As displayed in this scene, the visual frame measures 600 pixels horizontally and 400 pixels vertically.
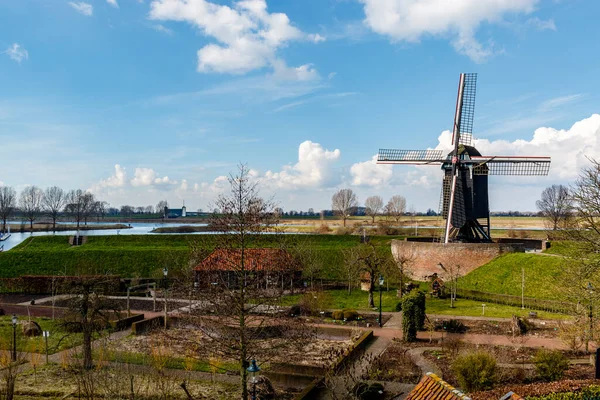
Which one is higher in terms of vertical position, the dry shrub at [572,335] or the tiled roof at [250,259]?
the tiled roof at [250,259]

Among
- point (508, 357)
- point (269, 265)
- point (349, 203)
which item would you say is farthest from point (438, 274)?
point (349, 203)

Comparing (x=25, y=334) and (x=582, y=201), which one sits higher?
(x=582, y=201)

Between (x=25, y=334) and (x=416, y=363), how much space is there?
1886 centimetres

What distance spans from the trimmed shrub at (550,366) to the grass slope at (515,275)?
14515 millimetres

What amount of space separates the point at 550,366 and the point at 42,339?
2184 centimetres

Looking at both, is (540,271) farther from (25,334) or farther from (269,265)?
(25,334)

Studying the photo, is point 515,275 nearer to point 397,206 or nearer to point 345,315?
point 345,315

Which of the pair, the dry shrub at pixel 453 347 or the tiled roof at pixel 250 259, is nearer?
the tiled roof at pixel 250 259

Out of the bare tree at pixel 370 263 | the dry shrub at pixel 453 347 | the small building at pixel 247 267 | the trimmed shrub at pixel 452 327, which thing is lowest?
the trimmed shrub at pixel 452 327

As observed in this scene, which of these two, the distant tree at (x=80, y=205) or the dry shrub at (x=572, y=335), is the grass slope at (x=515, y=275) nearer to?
the dry shrub at (x=572, y=335)

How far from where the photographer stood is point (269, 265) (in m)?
13.5

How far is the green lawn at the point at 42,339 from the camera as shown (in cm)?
1902

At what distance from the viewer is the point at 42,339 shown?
21344 mm

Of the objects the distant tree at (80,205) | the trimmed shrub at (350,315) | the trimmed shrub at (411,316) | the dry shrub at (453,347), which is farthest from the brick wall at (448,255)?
the distant tree at (80,205)
